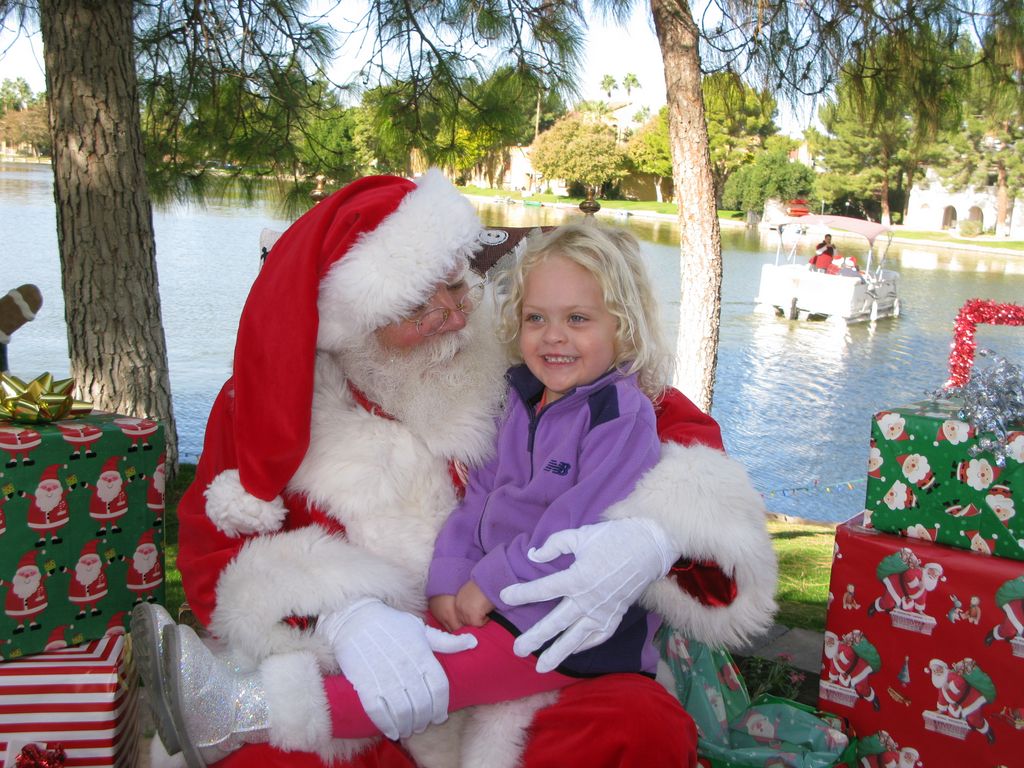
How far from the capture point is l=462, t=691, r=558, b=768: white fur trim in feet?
5.20

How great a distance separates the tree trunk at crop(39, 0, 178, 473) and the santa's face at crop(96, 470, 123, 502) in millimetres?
2055

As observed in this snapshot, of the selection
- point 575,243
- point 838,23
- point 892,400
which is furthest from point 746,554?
point 892,400

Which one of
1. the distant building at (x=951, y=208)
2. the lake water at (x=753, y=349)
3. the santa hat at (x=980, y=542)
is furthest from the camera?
the distant building at (x=951, y=208)

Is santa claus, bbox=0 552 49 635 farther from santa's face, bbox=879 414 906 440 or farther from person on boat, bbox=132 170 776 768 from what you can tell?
santa's face, bbox=879 414 906 440

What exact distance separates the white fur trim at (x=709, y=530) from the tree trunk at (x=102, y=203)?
2.83 m

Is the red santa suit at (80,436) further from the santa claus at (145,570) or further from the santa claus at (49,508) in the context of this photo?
the santa claus at (145,570)

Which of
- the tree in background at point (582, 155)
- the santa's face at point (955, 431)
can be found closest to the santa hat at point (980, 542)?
the santa's face at point (955, 431)

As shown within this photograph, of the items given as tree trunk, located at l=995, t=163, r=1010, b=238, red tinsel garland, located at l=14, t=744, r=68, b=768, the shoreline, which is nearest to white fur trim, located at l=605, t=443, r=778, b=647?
red tinsel garland, located at l=14, t=744, r=68, b=768

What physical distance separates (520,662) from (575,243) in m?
0.88

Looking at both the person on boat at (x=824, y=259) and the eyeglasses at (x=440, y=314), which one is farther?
the person on boat at (x=824, y=259)

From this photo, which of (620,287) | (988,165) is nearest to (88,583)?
(620,287)

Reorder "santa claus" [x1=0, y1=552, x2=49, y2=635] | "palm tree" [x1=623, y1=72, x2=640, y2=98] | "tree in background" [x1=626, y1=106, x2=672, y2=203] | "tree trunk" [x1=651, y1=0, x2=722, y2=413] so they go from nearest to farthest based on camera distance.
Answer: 1. "santa claus" [x1=0, y1=552, x2=49, y2=635]
2. "tree trunk" [x1=651, y1=0, x2=722, y2=413]
3. "tree in background" [x1=626, y1=106, x2=672, y2=203]
4. "palm tree" [x1=623, y1=72, x2=640, y2=98]

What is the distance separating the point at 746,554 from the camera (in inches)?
65.8

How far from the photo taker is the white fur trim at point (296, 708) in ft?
4.95
